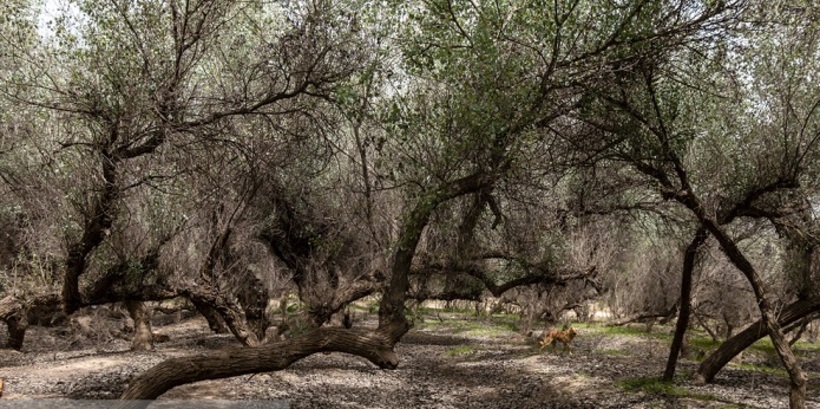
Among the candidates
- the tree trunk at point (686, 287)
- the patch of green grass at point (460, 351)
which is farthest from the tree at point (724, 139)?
the patch of green grass at point (460, 351)

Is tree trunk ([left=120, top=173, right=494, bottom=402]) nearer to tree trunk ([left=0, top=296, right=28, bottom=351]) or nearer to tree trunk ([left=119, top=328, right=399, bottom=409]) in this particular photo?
tree trunk ([left=119, top=328, right=399, bottom=409])

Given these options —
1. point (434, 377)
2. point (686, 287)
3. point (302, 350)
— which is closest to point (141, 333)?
point (434, 377)

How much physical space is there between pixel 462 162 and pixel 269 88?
365cm

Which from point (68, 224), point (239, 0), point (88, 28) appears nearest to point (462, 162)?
point (239, 0)

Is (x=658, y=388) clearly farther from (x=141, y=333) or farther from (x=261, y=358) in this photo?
(x=141, y=333)

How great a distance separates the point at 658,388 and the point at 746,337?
2682 mm

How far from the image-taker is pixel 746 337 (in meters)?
17.2

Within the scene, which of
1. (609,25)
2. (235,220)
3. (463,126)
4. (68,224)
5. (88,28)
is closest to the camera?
(609,25)

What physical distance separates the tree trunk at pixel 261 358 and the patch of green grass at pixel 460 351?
16.7 m

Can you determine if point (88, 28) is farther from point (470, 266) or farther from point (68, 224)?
point (470, 266)

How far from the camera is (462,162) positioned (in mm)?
11383

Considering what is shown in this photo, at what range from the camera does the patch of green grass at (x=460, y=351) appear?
27703 mm

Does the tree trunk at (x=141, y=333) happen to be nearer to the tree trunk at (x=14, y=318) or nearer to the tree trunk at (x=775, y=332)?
the tree trunk at (x=14, y=318)

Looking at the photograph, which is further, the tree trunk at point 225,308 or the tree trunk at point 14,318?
the tree trunk at point 225,308
